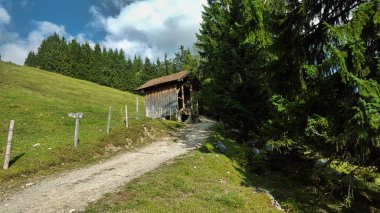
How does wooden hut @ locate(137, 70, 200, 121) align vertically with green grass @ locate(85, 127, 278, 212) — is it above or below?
above

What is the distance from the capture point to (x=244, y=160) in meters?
20.2

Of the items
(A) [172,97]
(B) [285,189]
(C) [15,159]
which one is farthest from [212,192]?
(A) [172,97]

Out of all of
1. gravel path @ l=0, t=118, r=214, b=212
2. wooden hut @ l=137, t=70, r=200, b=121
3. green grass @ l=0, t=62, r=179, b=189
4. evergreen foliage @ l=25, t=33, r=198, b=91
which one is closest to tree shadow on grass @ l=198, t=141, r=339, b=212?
gravel path @ l=0, t=118, r=214, b=212

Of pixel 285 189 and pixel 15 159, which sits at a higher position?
pixel 15 159

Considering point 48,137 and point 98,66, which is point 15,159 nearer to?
point 48,137

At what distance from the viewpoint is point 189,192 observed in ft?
43.4

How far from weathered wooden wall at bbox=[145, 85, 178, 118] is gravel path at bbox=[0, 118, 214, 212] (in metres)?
18.4

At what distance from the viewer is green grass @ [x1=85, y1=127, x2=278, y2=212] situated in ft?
37.6

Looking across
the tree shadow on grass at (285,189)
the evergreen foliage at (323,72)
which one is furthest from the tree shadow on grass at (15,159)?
the evergreen foliage at (323,72)

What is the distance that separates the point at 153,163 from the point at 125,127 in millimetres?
8787

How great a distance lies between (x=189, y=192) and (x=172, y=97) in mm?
28162

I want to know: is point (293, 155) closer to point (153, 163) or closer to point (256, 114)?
point (256, 114)

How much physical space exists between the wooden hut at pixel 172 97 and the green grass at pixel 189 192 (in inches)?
906

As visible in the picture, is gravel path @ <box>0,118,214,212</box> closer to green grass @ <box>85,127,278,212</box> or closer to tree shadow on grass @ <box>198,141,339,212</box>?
green grass @ <box>85,127,278,212</box>
